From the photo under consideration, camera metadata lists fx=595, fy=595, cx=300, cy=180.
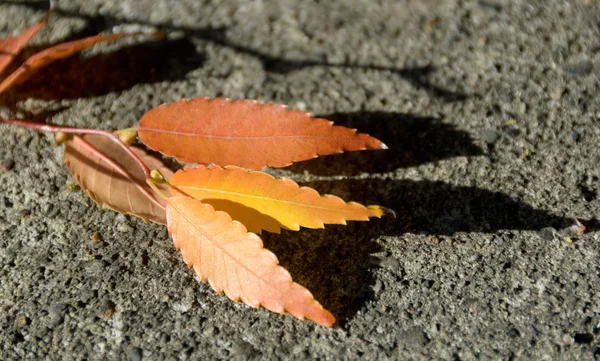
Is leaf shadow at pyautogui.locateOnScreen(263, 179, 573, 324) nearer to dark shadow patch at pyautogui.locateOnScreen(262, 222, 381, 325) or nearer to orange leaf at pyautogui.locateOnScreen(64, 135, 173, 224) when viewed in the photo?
dark shadow patch at pyautogui.locateOnScreen(262, 222, 381, 325)

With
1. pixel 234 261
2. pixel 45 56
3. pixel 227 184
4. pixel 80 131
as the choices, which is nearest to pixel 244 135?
pixel 227 184

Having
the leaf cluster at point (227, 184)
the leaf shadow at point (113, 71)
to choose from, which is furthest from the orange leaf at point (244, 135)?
the leaf shadow at point (113, 71)

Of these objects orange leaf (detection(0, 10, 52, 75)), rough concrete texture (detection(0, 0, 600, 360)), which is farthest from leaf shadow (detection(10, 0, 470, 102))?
orange leaf (detection(0, 10, 52, 75))

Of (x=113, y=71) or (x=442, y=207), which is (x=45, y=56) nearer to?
(x=113, y=71)

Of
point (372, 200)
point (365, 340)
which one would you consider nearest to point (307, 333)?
point (365, 340)

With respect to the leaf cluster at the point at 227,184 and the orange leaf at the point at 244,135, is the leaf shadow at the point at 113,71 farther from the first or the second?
the orange leaf at the point at 244,135
